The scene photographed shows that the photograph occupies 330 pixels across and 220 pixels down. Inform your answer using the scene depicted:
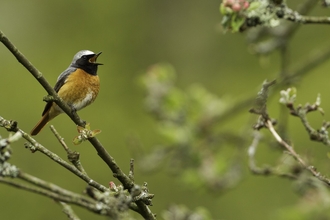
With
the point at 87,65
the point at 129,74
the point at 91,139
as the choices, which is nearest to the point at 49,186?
the point at 91,139

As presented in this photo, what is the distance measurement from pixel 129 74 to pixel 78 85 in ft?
42.2

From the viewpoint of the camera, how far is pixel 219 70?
682 inches

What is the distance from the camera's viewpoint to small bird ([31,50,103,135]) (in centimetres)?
438

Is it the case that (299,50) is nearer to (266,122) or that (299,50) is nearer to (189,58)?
(189,58)

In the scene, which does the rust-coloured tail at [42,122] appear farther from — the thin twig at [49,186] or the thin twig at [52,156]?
the thin twig at [49,186]

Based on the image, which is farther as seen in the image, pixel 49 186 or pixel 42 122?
pixel 42 122

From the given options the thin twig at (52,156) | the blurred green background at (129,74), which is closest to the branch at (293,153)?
the thin twig at (52,156)

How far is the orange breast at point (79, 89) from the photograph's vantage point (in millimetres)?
4367

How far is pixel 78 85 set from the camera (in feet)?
14.5

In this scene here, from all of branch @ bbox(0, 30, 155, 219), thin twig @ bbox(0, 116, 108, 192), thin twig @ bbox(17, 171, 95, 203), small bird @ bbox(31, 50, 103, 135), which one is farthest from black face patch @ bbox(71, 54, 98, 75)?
thin twig @ bbox(17, 171, 95, 203)

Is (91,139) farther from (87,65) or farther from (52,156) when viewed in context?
(87,65)

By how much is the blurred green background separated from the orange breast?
24.3 ft

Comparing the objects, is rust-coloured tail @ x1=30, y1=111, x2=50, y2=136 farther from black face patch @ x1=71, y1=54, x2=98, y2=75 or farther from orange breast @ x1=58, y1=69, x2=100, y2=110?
black face patch @ x1=71, y1=54, x2=98, y2=75

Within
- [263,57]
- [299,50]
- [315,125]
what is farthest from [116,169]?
[299,50]
